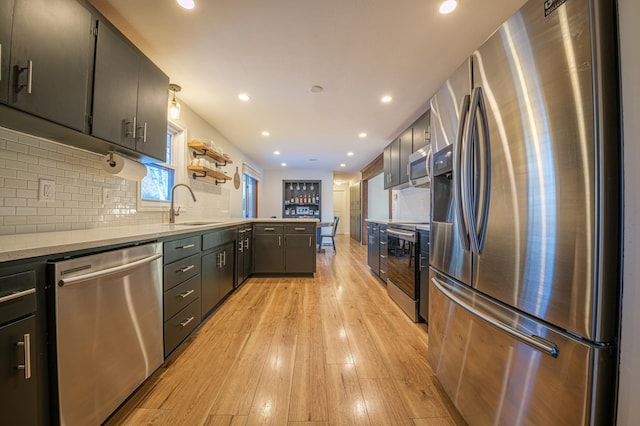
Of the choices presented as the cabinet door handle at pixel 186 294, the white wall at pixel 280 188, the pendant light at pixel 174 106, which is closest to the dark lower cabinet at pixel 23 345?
the cabinet door handle at pixel 186 294

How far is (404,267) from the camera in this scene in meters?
2.48

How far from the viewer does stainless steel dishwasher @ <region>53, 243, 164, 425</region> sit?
0.91m

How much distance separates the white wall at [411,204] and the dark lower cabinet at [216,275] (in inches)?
Result: 99.5

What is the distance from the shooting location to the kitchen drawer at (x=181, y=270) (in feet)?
5.14

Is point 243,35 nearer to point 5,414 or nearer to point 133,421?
point 5,414

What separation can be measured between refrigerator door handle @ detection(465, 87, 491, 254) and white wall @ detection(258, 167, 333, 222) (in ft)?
23.0

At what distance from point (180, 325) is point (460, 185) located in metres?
2.01

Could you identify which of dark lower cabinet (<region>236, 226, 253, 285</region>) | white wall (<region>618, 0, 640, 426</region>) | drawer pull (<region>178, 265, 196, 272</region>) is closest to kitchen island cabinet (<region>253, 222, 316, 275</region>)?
dark lower cabinet (<region>236, 226, 253, 285</region>)

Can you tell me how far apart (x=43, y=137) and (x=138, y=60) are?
0.82 metres

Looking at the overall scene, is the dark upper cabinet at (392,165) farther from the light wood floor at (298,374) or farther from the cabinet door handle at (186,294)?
the cabinet door handle at (186,294)

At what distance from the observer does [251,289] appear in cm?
312

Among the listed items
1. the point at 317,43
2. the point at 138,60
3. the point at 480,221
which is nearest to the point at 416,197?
the point at 317,43

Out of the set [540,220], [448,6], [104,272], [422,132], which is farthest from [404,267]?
[104,272]

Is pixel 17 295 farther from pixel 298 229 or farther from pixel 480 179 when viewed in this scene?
pixel 298 229
